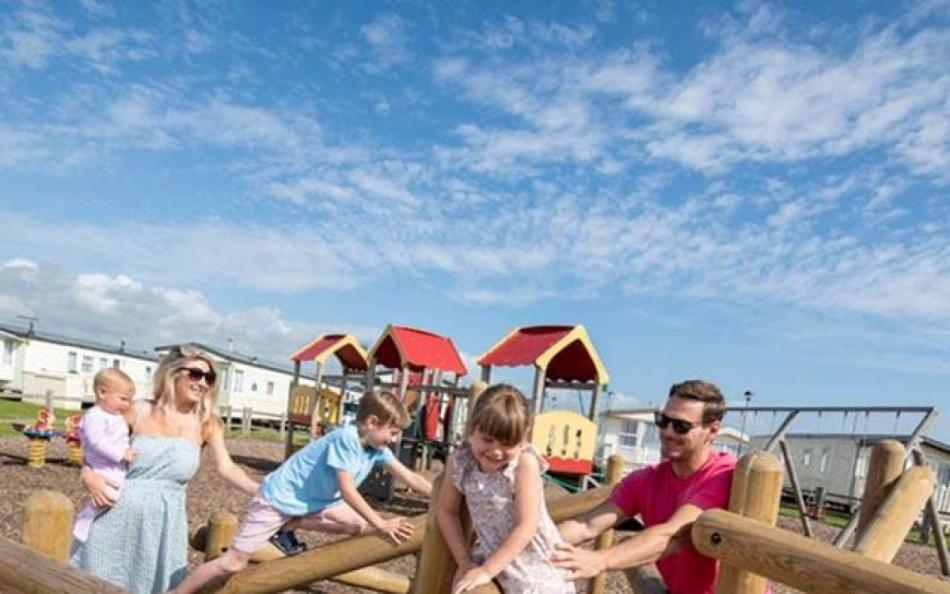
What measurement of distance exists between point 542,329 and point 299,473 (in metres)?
10.2

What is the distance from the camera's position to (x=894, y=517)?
258cm

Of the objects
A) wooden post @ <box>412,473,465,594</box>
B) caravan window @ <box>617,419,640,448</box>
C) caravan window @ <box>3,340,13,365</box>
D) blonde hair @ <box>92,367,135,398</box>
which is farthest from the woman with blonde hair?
caravan window @ <box>3,340,13,365</box>

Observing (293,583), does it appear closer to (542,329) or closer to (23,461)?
(542,329)

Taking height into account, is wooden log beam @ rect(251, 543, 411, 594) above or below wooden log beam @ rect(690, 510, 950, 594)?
below

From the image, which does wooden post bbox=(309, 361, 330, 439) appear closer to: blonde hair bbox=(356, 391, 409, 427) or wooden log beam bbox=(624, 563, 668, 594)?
blonde hair bbox=(356, 391, 409, 427)

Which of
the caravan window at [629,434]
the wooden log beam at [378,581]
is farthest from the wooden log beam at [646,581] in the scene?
the caravan window at [629,434]

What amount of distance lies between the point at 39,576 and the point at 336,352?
16.0 meters

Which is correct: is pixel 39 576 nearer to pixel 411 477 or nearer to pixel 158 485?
pixel 158 485

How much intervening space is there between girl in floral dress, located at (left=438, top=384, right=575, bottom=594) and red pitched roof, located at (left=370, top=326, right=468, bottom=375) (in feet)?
37.9

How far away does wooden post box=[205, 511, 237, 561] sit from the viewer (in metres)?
4.16

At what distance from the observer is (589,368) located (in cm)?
1342

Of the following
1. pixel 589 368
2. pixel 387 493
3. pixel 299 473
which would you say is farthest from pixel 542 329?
pixel 299 473

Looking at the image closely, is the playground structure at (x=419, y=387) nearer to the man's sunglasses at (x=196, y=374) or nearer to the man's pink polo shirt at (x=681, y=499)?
the man's sunglasses at (x=196, y=374)

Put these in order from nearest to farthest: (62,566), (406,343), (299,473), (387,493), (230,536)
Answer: (62,566), (299,473), (230,536), (387,493), (406,343)
